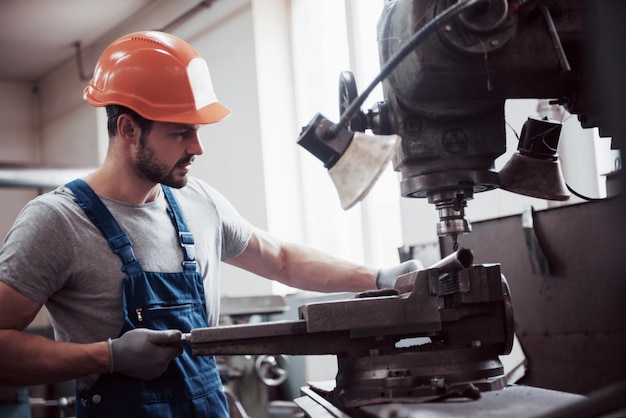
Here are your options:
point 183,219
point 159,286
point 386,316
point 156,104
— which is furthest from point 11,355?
point 386,316

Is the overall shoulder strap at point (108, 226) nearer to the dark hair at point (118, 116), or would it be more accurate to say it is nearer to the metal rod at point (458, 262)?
the dark hair at point (118, 116)

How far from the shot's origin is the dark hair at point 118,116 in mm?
1852

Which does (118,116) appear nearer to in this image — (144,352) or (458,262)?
(144,352)

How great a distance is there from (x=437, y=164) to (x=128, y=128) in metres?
0.94

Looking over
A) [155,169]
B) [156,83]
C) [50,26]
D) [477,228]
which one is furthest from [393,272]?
[50,26]

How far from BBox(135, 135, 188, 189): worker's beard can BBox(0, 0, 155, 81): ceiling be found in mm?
3864

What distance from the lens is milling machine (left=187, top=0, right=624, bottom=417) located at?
3.71 ft

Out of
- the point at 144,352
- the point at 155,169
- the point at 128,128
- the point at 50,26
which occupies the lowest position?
the point at 144,352

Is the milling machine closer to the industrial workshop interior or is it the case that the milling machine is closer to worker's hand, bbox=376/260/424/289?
the industrial workshop interior

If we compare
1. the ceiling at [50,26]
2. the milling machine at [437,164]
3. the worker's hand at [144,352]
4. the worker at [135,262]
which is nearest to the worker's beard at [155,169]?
the worker at [135,262]

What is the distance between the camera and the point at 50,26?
5730 millimetres

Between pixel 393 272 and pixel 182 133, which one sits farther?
pixel 182 133

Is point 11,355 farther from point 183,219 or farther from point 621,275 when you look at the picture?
point 621,275

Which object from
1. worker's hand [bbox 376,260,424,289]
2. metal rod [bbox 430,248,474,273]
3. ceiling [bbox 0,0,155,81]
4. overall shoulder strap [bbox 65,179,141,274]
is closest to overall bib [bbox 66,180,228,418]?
overall shoulder strap [bbox 65,179,141,274]
